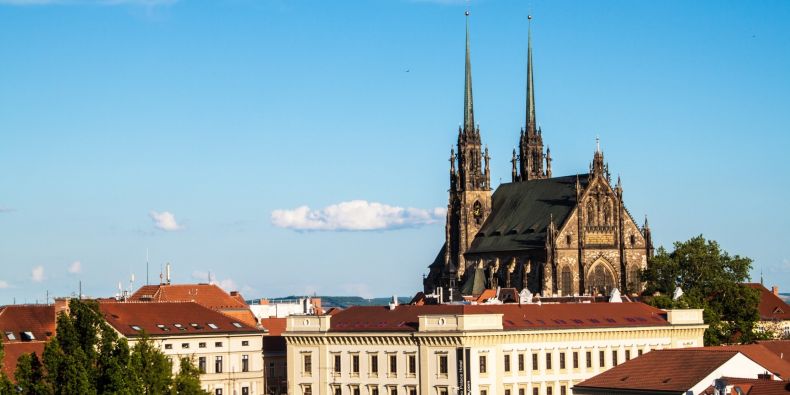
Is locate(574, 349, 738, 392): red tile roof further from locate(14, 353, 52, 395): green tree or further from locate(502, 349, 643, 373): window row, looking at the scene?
locate(14, 353, 52, 395): green tree

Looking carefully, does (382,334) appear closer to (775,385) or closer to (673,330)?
(673,330)

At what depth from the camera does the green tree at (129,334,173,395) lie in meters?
121

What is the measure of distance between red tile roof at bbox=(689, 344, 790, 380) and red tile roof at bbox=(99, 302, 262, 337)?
46419 millimetres

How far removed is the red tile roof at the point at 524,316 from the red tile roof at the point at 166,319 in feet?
35.3

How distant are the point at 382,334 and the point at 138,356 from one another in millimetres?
29034

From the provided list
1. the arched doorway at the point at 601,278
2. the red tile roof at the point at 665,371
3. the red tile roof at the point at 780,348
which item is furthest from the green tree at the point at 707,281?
the red tile roof at the point at 665,371

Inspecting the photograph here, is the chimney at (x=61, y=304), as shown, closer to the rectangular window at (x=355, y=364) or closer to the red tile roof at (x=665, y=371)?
the rectangular window at (x=355, y=364)

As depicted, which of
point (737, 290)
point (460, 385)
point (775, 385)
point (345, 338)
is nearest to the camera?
point (775, 385)

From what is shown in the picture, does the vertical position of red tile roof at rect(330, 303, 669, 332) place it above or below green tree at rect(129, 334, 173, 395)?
above

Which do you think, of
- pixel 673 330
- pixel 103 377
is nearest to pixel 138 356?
pixel 103 377

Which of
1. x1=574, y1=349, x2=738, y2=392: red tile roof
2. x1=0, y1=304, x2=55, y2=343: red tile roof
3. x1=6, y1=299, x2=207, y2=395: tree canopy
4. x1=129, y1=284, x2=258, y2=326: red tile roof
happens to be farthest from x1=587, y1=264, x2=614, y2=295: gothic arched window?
x1=6, y1=299, x2=207, y2=395: tree canopy

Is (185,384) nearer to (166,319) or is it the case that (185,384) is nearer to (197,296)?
(166,319)

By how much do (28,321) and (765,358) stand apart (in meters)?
60.6

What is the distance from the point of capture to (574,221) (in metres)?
199
